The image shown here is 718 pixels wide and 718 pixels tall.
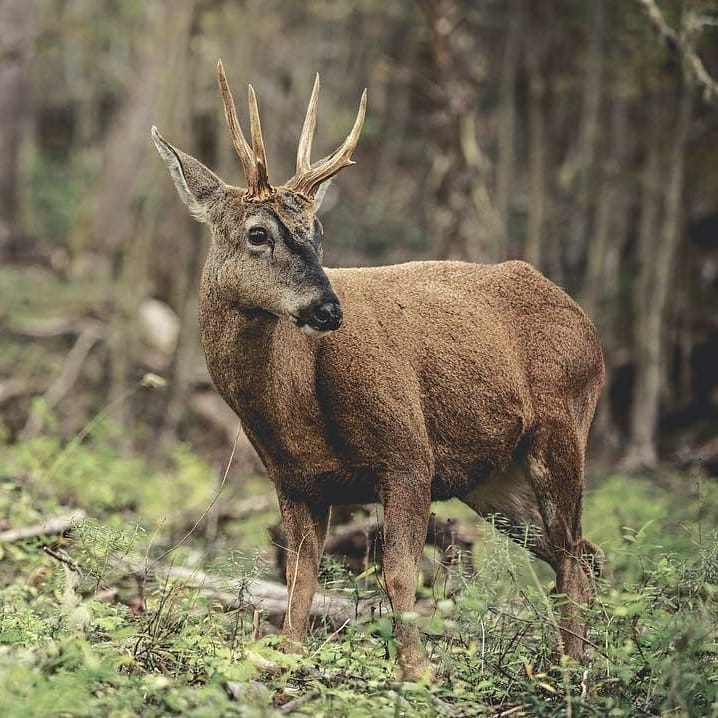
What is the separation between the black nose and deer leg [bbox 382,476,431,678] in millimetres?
862

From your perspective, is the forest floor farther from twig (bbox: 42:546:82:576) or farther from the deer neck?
the deer neck

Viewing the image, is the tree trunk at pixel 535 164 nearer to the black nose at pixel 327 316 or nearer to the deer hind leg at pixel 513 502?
the deer hind leg at pixel 513 502

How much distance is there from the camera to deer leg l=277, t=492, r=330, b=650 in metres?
6.30

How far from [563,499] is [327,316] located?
2.10 metres

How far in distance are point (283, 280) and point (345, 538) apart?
3053 millimetres

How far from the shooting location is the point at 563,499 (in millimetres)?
7109

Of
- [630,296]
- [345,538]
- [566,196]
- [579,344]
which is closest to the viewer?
[579,344]

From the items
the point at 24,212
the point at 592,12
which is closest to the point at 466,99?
the point at 592,12

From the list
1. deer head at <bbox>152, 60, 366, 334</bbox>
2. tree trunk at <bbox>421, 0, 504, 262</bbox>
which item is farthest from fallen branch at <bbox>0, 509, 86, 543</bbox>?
tree trunk at <bbox>421, 0, 504, 262</bbox>

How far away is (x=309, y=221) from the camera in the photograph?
20.6 ft

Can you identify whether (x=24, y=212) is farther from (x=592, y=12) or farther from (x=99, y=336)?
(x=592, y=12)

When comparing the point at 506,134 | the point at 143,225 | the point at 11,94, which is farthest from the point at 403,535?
the point at 11,94

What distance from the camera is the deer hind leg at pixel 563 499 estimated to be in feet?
23.0

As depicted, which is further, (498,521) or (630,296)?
(630,296)
